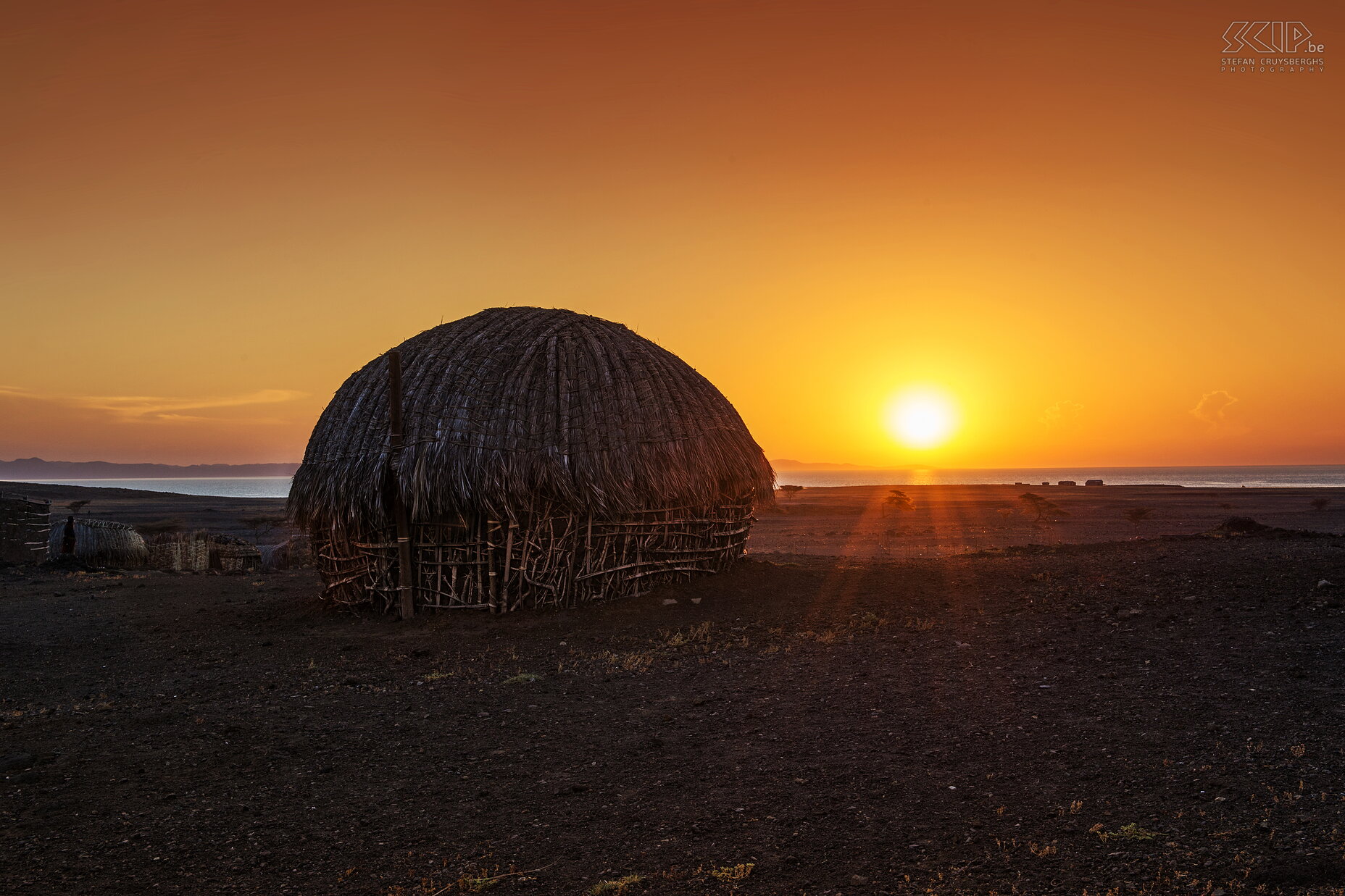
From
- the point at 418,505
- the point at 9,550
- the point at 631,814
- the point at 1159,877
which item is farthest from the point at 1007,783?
the point at 9,550

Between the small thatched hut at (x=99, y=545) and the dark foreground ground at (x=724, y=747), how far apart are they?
9.47m

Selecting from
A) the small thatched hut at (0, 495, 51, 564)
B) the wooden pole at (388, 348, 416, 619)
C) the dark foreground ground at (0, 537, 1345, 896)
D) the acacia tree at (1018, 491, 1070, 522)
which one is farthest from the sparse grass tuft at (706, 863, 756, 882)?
the acacia tree at (1018, 491, 1070, 522)

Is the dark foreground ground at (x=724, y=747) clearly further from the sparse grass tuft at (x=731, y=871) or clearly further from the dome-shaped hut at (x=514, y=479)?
Result: the dome-shaped hut at (x=514, y=479)

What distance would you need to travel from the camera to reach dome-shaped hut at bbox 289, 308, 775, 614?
13.0 meters

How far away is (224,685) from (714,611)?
665cm

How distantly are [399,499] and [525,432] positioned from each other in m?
2.14

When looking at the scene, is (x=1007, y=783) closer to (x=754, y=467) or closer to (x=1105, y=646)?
(x=1105, y=646)

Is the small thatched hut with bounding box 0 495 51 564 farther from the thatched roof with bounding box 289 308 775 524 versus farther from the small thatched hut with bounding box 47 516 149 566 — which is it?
the thatched roof with bounding box 289 308 775 524

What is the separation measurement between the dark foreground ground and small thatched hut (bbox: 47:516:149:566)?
9466 millimetres

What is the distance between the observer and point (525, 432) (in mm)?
13367

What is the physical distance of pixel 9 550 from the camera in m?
20.4

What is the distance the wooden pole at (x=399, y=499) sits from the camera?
13031 millimetres

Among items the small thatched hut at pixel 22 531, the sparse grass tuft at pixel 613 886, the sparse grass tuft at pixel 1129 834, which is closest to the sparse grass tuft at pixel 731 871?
the sparse grass tuft at pixel 613 886

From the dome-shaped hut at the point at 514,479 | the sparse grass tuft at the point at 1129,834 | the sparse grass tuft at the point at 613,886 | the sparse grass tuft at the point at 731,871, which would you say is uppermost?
the dome-shaped hut at the point at 514,479
